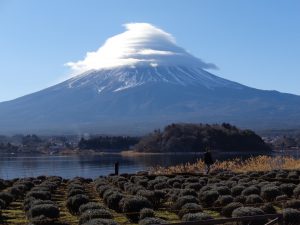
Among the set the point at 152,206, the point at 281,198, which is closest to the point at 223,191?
the point at 281,198

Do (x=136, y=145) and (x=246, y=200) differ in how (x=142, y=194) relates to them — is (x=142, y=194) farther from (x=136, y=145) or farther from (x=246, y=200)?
(x=136, y=145)

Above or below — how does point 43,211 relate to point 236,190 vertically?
below

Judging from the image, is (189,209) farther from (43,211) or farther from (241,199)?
(43,211)

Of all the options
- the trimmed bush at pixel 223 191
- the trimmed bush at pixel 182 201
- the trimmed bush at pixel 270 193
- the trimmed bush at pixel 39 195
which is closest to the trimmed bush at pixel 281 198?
the trimmed bush at pixel 270 193

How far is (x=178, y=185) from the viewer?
1912cm

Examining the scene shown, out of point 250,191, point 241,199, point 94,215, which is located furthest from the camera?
point 250,191

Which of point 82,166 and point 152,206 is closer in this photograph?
point 152,206

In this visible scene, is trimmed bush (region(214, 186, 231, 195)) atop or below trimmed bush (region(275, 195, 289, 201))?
atop

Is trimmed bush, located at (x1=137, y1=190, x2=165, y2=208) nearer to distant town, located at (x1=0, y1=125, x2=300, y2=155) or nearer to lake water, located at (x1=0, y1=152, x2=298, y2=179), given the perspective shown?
lake water, located at (x1=0, y1=152, x2=298, y2=179)

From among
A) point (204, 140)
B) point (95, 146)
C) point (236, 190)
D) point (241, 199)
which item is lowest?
point (241, 199)

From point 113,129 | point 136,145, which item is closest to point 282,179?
point 136,145

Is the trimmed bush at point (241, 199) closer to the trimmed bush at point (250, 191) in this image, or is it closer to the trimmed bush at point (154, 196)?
the trimmed bush at point (250, 191)

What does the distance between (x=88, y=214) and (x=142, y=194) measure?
3.59 metres

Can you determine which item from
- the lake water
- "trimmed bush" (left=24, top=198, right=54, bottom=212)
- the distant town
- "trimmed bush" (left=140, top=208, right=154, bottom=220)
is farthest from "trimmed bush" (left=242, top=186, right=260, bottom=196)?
the distant town
